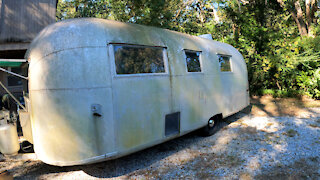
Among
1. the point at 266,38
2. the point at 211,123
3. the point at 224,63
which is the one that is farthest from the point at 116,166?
the point at 266,38

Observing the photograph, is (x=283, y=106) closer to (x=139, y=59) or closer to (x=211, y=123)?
(x=211, y=123)

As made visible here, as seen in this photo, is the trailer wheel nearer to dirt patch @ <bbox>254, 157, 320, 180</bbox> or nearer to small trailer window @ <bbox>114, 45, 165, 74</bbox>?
dirt patch @ <bbox>254, 157, 320, 180</bbox>

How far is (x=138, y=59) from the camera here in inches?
152

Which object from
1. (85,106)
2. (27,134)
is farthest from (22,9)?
(85,106)

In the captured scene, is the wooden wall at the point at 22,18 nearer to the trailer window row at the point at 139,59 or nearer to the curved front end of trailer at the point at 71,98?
the curved front end of trailer at the point at 71,98

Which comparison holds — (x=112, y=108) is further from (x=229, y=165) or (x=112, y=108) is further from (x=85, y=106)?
(x=229, y=165)

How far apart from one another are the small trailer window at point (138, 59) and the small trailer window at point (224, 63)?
2511mm

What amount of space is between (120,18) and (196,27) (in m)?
5.55

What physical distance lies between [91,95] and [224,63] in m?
4.42

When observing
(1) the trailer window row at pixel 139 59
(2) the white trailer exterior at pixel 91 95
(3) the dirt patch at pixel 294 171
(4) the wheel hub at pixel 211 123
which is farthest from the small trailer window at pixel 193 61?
(3) the dirt patch at pixel 294 171

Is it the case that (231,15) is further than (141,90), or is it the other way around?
(231,15)

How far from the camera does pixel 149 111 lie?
3904 mm

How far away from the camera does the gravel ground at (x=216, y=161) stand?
379 cm

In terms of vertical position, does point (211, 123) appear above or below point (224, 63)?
below
